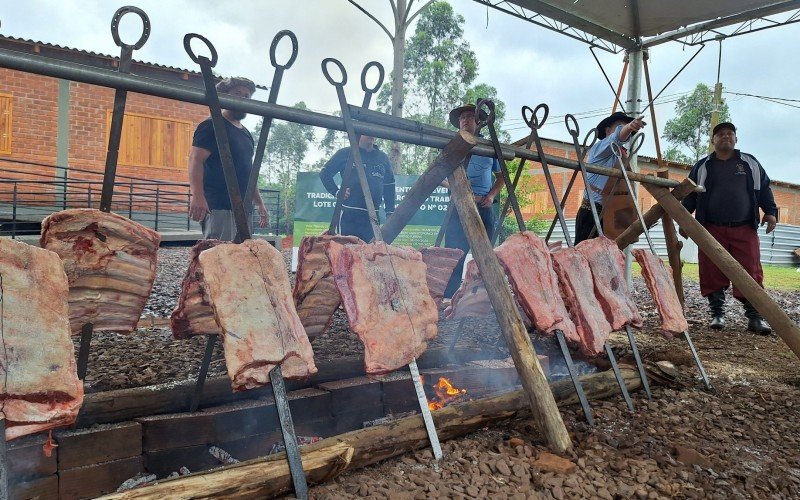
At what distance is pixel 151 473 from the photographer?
2.64 meters

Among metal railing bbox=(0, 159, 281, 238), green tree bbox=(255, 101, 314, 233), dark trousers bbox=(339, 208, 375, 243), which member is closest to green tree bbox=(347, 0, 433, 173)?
metal railing bbox=(0, 159, 281, 238)

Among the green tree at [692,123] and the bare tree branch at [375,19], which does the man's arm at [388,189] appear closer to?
the bare tree branch at [375,19]

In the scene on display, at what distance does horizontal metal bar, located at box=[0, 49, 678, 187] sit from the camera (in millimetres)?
1918

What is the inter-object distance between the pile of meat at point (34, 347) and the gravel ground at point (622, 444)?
0.97 metres

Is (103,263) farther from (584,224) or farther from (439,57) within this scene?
(439,57)

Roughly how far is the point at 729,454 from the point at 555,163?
2114mm

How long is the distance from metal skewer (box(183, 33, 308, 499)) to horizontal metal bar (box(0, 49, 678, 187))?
79mm

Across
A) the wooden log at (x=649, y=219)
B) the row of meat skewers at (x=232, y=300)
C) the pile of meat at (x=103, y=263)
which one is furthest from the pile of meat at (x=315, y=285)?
the wooden log at (x=649, y=219)

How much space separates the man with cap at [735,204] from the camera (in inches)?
265

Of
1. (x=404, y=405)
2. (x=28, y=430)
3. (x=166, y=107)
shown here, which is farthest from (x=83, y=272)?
(x=166, y=107)

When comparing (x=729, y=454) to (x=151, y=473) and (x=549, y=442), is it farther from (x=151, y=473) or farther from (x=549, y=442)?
(x=151, y=473)

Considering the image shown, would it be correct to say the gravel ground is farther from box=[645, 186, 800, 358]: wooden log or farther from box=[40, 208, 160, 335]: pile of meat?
box=[40, 208, 160, 335]: pile of meat

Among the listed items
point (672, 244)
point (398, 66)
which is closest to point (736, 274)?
point (672, 244)

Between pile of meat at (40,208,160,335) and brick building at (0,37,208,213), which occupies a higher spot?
brick building at (0,37,208,213)
